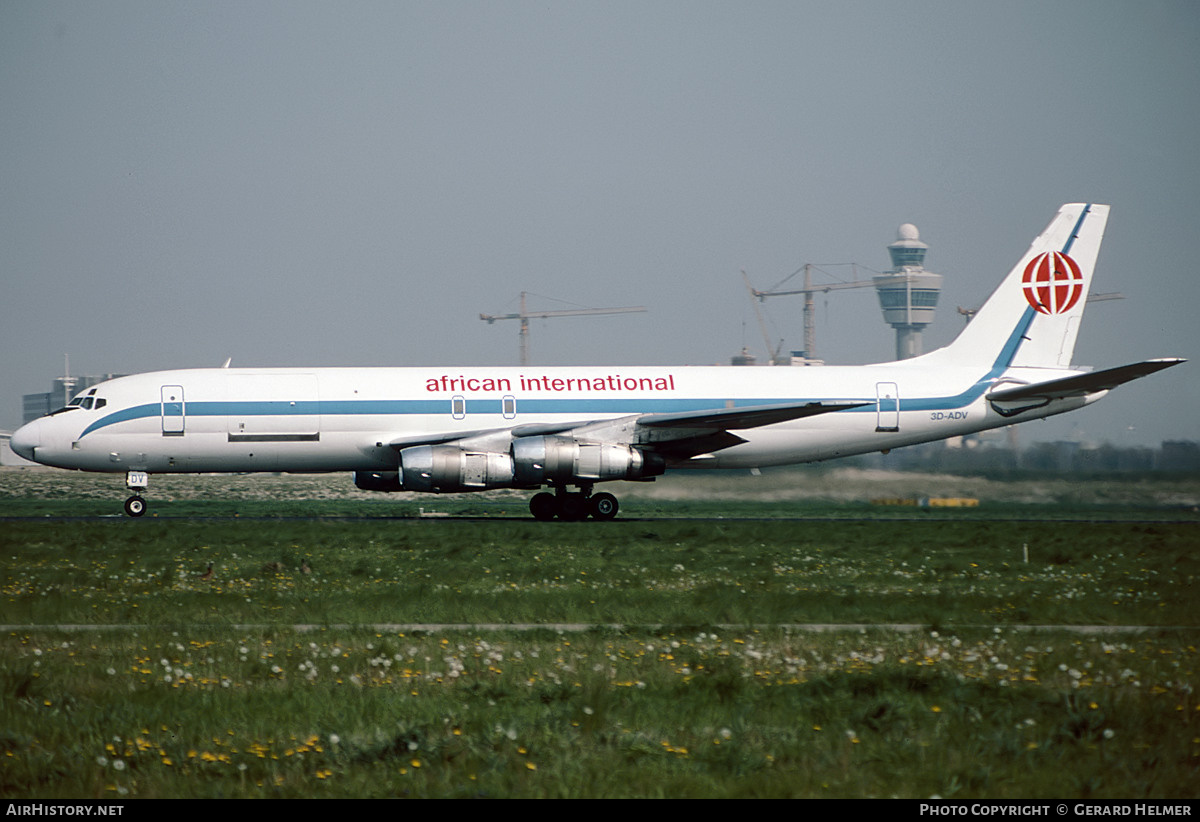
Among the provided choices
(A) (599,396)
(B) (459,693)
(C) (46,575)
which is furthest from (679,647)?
(A) (599,396)

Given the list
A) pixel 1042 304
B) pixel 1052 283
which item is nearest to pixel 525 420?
pixel 1042 304

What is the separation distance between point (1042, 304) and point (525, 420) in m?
16.5

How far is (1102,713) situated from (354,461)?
25262 millimetres

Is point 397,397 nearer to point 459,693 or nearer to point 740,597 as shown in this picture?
point 740,597

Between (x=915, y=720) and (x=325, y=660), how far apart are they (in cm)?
554

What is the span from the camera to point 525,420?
31.8 m

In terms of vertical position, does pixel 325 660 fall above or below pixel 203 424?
below

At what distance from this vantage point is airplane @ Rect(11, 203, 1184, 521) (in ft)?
99.6

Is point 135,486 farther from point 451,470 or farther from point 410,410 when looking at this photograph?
point 451,470

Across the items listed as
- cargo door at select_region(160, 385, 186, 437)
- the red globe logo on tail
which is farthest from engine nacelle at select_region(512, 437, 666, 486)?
the red globe logo on tail
